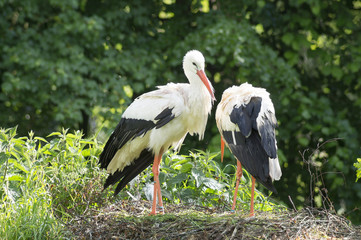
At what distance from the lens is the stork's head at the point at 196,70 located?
4.73 metres

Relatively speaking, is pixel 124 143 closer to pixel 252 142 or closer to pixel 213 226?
pixel 252 142

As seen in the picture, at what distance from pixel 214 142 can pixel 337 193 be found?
1.85 metres

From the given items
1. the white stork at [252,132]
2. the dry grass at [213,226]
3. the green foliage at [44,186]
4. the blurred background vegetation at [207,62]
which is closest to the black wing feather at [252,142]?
the white stork at [252,132]

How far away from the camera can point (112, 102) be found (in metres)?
7.51

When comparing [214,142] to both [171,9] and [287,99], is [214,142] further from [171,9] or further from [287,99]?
[171,9]

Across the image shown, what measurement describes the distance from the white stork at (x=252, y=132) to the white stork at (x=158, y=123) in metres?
0.20

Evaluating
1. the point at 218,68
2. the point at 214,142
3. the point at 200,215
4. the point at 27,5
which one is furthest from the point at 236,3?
the point at 200,215

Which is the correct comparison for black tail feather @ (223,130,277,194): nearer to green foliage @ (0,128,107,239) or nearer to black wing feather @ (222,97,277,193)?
black wing feather @ (222,97,277,193)

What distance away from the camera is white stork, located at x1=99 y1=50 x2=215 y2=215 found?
185 inches

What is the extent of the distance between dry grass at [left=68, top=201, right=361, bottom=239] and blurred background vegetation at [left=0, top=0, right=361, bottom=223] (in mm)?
3014

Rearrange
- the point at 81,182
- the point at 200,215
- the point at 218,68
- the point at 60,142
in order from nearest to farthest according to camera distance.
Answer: the point at 200,215, the point at 81,182, the point at 60,142, the point at 218,68

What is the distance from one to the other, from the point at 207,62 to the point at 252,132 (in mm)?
3636

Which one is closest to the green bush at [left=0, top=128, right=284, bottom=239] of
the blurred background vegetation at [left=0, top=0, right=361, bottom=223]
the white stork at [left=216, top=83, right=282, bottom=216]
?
the white stork at [left=216, top=83, right=282, bottom=216]

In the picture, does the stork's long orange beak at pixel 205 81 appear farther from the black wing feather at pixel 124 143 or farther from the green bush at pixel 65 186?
the green bush at pixel 65 186
